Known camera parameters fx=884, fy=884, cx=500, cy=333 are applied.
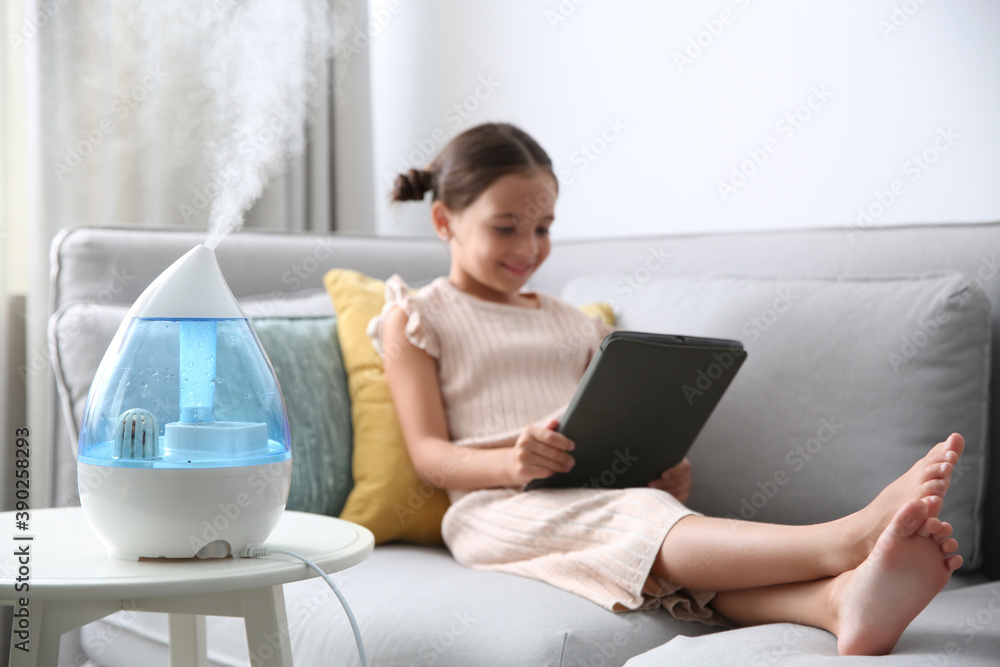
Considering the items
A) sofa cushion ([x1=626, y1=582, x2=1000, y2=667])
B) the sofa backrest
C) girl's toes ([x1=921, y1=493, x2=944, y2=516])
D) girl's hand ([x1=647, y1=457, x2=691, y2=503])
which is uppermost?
the sofa backrest

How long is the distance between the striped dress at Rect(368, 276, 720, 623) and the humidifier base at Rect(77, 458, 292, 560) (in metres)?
0.45

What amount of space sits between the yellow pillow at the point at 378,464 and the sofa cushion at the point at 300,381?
22mm

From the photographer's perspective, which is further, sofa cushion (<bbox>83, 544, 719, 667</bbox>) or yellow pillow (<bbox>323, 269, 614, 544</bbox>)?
yellow pillow (<bbox>323, 269, 614, 544</bbox>)

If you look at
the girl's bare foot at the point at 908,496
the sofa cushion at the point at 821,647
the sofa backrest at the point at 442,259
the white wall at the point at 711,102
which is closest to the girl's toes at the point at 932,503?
the girl's bare foot at the point at 908,496

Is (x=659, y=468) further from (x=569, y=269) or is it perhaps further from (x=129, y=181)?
(x=129, y=181)

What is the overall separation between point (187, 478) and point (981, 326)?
1044 mm

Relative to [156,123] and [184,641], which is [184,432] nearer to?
[184,641]

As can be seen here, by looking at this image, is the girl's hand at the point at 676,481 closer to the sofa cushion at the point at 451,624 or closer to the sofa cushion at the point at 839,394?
the sofa cushion at the point at 839,394

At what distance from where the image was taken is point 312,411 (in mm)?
1325

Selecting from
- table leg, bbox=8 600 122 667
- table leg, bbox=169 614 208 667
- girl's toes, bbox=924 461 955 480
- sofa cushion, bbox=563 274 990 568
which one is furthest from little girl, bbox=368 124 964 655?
table leg, bbox=8 600 122 667

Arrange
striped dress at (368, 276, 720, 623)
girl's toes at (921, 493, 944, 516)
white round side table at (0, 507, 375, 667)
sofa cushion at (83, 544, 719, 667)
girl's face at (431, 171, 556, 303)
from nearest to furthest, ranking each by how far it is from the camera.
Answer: white round side table at (0, 507, 375, 667), girl's toes at (921, 493, 944, 516), sofa cushion at (83, 544, 719, 667), striped dress at (368, 276, 720, 623), girl's face at (431, 171, 556, 303)

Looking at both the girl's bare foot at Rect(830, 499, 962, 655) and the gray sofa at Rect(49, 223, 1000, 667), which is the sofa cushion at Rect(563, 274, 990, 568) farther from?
the girl's bare foot at Rect(830, 499, 962, 655)

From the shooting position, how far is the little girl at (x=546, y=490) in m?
0.84

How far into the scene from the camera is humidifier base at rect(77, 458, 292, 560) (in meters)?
0.72
